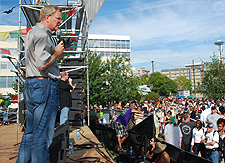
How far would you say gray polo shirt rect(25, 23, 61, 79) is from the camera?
1951 mm

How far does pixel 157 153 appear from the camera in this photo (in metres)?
4.77

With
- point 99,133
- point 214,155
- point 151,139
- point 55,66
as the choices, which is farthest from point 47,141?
point 99,133

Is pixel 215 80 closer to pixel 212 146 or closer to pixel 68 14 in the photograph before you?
pixel 212 146

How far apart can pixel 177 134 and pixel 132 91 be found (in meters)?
15.9

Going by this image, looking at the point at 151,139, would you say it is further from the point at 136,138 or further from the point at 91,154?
the point at 91,154

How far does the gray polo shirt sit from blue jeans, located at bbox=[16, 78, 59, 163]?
0.09 meters

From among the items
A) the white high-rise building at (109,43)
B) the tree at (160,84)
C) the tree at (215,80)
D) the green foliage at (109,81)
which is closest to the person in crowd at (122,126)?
the green foliage at (109,81)

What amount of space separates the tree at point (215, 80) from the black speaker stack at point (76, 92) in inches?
738

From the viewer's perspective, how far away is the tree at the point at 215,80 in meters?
21.9

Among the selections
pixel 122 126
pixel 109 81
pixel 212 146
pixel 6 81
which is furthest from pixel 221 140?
pixel 6 81

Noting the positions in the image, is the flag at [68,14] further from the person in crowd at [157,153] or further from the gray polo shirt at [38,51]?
the gray polo shirt at [38,51]

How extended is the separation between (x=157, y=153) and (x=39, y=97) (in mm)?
3748

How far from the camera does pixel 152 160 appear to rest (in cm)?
499

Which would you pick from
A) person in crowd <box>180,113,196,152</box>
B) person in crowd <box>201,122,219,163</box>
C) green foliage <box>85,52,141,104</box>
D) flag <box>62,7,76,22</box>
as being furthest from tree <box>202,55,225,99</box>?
flag <box>62,7,76,22</box>
